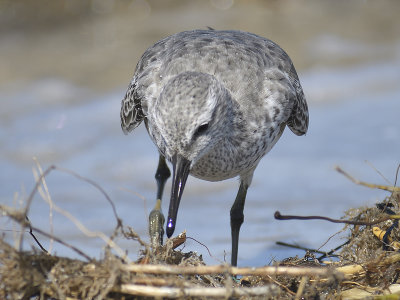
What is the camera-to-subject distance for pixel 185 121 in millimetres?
4383

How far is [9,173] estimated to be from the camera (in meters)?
8.23

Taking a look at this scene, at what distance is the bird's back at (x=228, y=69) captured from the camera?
5242mm

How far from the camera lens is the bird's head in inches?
174

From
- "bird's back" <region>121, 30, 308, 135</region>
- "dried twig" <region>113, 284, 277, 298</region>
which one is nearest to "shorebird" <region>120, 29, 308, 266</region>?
"bird's back" <region>121, 30, 308, 135</region>

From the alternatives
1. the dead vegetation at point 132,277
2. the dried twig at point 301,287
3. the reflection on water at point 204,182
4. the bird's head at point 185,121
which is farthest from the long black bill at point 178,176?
the reflection on water at point 204,182

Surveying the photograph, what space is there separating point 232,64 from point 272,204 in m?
2.57

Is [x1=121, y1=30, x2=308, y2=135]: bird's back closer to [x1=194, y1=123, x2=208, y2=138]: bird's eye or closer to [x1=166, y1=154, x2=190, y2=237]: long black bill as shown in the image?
[x1=194, y1=123, x2=208, y2=138]: bird's eye

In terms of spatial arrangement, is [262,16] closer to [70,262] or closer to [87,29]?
[87,29]

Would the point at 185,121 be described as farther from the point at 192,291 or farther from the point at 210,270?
the point at 192,291

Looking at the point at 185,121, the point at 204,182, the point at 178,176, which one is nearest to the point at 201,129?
the point at 185,121

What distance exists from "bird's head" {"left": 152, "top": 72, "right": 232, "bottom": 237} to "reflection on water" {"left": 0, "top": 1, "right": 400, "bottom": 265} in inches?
61.9

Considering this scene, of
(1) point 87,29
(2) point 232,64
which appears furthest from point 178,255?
(1) point 87,29

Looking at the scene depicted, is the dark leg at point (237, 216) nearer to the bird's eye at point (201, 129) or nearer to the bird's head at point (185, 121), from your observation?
the bird's head at point (185, 121)

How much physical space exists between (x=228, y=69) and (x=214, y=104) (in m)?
0.76
